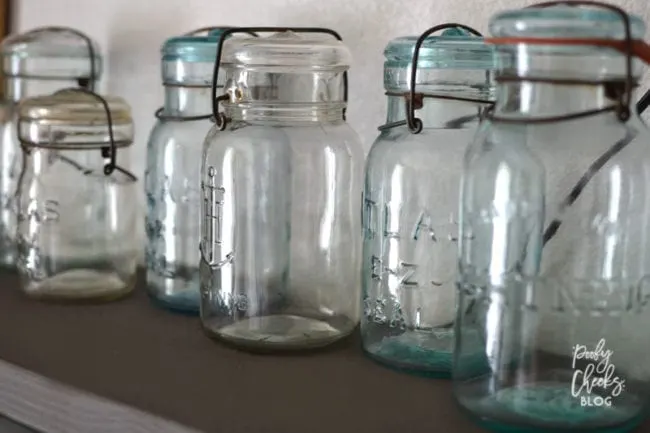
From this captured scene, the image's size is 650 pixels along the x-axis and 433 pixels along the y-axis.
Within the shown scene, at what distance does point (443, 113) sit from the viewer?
0.74 metres

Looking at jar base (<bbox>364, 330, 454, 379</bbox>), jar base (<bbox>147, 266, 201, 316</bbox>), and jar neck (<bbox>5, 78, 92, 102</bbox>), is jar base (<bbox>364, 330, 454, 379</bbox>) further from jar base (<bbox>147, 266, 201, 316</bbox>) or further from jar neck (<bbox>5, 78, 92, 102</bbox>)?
jar neck (<bbox>5, 78, 92, 102</bbox>)

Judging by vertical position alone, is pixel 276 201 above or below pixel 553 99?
below

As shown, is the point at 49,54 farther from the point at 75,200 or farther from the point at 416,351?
the point at 416,351

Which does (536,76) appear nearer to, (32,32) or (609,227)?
(609,227)

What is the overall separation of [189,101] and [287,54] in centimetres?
22

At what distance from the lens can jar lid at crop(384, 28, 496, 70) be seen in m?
0.70

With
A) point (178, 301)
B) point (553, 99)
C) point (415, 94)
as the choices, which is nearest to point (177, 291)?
point (178, 301)

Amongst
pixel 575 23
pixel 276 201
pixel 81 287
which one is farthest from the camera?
pixel 81 287

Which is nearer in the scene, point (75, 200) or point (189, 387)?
point (189, 387)

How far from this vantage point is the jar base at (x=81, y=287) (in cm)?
90

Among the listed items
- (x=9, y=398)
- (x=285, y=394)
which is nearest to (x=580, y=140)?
(x=285, y=394)

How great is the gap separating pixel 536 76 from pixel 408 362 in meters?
0.23

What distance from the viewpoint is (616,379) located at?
24.0 inches

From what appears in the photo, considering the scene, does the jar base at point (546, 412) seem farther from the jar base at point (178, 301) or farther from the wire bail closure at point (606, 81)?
the jar base at point (178, 301)
